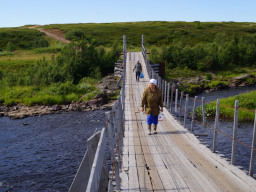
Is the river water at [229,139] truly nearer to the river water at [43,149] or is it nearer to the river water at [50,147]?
the river water at [50,147]

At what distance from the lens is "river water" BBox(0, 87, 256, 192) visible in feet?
46.0

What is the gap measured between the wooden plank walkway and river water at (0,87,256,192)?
1445 mm

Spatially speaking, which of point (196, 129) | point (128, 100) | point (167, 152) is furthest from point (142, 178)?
point (196, 129)

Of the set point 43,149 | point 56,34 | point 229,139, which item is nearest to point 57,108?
point 43,149

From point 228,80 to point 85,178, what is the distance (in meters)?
38.6

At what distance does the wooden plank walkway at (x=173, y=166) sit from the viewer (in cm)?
620

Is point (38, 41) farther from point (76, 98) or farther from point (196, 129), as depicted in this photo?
point (196, 129)

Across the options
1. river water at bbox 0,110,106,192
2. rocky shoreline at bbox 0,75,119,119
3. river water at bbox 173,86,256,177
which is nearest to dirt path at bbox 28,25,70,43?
rocky shoreline at bbox 0,75,119,119

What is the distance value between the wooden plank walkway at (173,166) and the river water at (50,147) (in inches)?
56.9

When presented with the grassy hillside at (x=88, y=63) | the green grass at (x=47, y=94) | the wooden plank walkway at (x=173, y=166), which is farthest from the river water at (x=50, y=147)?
the grassy hillside at (x=88, y=63)

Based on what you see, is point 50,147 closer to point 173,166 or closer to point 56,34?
point 173,166

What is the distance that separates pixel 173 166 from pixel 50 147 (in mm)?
12614

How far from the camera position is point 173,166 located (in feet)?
24.3

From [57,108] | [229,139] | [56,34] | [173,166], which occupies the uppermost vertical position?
[56,34]
